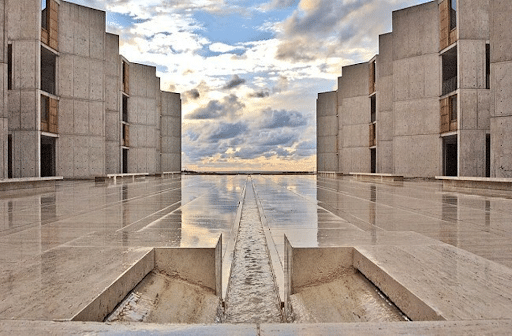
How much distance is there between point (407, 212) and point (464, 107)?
20177 millimetres

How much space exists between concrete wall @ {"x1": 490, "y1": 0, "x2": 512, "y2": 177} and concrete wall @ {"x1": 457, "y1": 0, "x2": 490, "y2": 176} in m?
7.80

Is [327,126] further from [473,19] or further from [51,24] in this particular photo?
[51,24]

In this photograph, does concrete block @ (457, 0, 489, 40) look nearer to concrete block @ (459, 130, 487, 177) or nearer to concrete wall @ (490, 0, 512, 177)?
concrete block @ (459, 130, 487, 177)

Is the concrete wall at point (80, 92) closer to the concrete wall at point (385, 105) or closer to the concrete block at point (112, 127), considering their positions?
the concrete block at point (112, 127)

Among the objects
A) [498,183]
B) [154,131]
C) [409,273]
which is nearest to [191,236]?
[409,273]

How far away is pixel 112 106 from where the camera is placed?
35.2 m

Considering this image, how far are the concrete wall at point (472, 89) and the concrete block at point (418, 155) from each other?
303 cm

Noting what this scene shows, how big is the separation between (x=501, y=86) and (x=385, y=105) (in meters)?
18.7

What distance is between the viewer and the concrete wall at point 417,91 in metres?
28.0

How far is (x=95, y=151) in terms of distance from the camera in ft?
97.5

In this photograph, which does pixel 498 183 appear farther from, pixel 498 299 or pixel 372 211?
pixel 498 299

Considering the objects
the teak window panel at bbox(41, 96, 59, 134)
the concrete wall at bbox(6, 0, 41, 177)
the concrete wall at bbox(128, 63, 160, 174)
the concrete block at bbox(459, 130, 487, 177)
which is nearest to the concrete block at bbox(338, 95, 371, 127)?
the concrete block at bbox(459, 130, 487, 177)

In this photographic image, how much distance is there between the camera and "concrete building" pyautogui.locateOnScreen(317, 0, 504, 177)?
17.3 meters

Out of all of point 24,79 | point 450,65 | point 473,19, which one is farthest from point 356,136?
point 24,79
